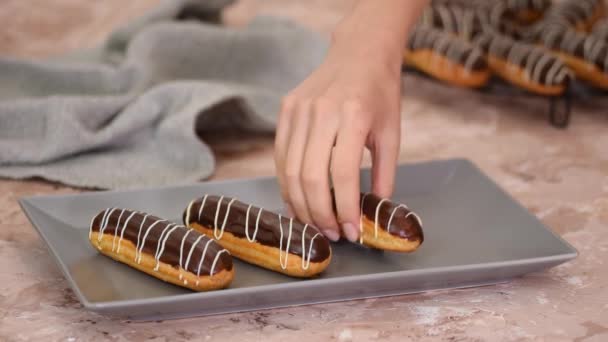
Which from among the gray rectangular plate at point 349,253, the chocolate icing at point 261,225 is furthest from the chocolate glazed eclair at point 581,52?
the chocolate icing at point 261,225

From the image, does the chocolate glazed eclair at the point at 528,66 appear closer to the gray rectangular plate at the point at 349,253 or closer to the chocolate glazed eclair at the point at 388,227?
the gray rectangular plate at the point at 349,253

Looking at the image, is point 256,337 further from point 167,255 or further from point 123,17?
point 123,17

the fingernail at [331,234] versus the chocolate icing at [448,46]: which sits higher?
the chocolate icing at [448,46]

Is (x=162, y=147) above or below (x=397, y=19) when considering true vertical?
below

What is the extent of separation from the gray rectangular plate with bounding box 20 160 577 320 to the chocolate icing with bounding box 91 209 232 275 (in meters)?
0.03

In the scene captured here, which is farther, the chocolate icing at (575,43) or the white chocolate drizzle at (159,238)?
the chocolate icing at (575,43)

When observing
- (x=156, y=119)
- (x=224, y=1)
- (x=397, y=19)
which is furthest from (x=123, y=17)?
(x=397, y=19)

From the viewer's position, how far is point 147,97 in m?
1.46

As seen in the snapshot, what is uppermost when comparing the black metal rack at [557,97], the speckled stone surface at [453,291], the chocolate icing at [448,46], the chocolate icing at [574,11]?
the chocolate icing at [574,11]

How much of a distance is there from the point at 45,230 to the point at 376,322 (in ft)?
1.34

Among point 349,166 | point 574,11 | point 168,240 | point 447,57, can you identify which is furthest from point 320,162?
point 574,11

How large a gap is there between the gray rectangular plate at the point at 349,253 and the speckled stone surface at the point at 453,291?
0.02 meters

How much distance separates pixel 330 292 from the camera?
36.9 inches

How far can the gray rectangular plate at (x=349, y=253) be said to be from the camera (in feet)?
2.98
